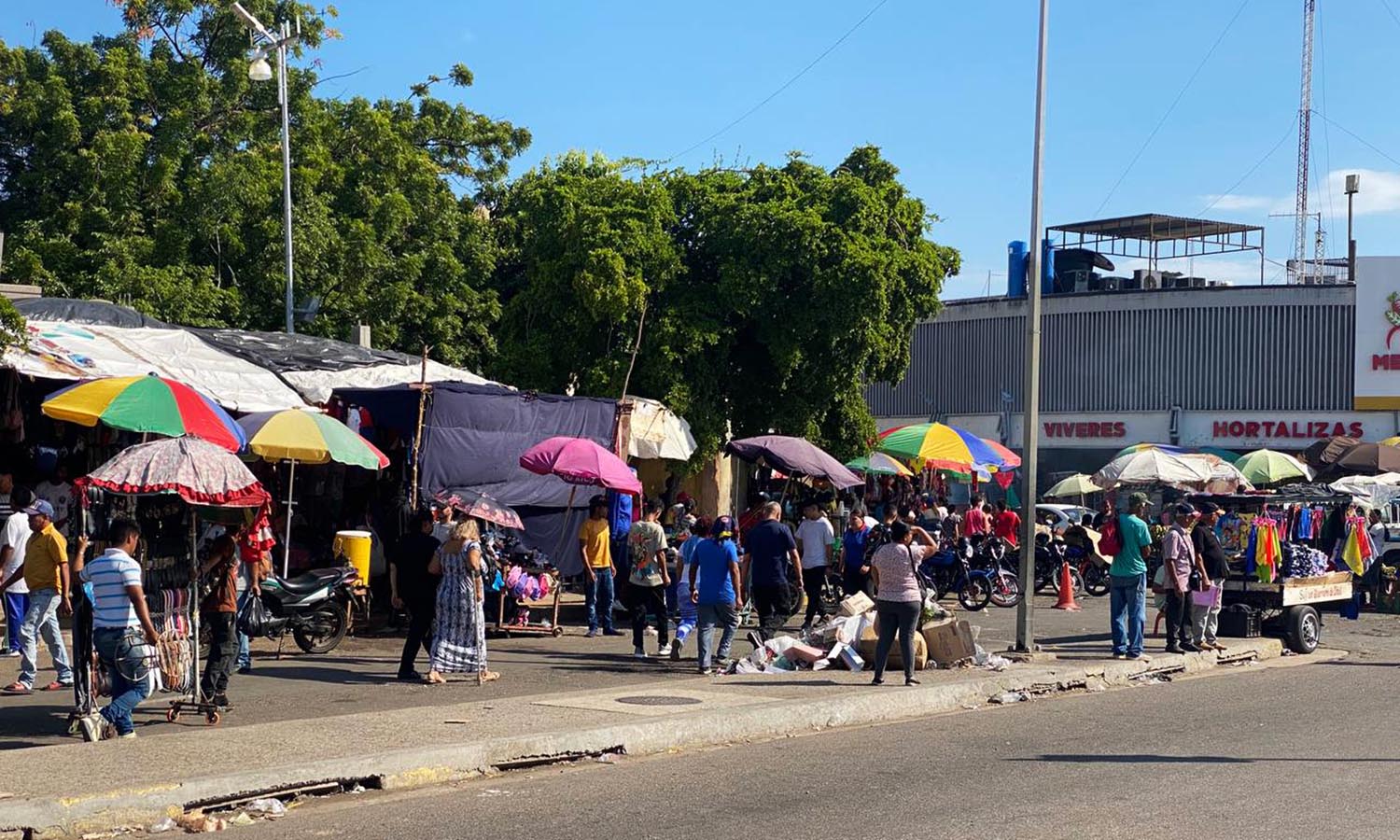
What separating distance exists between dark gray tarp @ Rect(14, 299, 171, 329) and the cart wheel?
15.4 m

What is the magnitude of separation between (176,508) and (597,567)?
21.6 ft

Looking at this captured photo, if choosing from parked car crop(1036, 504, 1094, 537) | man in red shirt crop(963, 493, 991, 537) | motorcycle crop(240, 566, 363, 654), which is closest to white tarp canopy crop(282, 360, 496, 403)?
motorcycle crop(240, 566, 363, 654)

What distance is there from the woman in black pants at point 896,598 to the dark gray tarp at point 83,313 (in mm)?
10897

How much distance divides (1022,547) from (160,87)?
23228 mm

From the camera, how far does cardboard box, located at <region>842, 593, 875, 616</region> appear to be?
55.4ft

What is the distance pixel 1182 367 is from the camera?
167 ft

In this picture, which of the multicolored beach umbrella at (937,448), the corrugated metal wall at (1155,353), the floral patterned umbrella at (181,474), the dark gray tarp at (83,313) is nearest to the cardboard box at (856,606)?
the floral patterned umbrella at (181,474)

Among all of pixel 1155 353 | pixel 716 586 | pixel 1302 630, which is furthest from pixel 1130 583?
pixel 1155 353

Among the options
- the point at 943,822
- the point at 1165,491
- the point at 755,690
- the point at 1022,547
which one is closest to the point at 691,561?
the point at 755,690

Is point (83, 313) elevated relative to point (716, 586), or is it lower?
elevated

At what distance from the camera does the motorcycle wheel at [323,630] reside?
16438 millimetres

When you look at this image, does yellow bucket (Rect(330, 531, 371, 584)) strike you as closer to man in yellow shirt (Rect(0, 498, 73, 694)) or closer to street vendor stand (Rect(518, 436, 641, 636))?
street vendor stand (Rect(518, 436, 641, 636))

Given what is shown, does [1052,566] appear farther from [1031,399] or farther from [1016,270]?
[1016,270]

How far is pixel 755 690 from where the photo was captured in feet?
46.4
